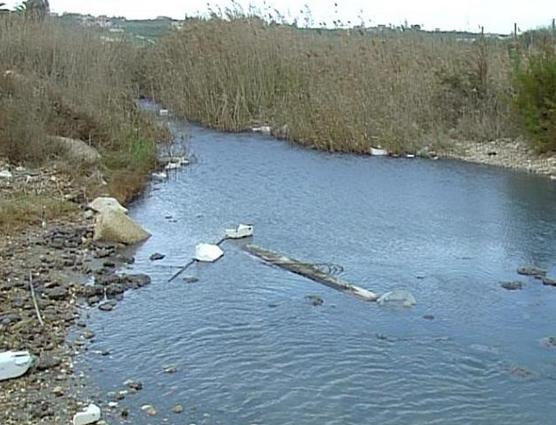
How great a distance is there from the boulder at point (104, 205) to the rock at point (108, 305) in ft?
7.18

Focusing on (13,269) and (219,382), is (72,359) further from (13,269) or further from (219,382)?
(13,269)

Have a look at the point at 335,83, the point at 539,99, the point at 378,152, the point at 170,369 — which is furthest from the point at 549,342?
the point at 335,83

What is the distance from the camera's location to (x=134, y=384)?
4.68 metres

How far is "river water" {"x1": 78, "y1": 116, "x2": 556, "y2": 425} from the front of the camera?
4.54 meters

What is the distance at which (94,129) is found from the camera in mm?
12047

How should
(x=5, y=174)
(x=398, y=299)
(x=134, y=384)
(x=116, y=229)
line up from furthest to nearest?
(x=5, y=174) → (x=116, y=229) → (x=398, y=299) → (x=134, y=384)

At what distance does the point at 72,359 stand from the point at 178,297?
1.32 m

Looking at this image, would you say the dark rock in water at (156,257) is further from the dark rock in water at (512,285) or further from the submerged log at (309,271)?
the dark rock in water at (512,285)

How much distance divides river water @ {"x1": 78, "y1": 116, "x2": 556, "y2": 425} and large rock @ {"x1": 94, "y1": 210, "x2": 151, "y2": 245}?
0.75 feet

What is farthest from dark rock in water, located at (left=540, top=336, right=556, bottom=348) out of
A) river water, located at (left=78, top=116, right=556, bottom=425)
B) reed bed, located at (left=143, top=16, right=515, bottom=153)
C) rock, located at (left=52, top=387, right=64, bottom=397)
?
reed bed, located at (left=143, top=16, right=515, bottom=153)

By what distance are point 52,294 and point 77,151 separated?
17.0 feet

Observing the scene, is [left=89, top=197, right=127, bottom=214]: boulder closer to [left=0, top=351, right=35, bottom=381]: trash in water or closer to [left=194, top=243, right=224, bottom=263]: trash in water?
[left=194, top=243, right=224, bottom=263]: trash in water

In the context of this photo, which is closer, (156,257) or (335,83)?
(156,257)

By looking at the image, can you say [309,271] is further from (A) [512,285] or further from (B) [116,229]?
(B) [116,229]
